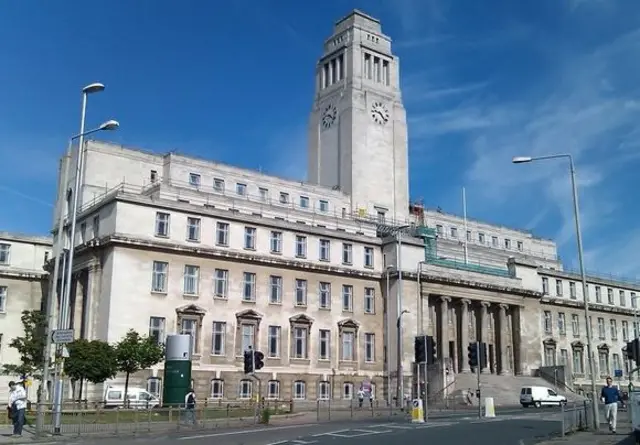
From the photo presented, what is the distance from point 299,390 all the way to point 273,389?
9.21 ft

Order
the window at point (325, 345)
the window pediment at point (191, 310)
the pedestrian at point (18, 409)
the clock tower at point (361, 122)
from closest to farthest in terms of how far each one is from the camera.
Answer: the pedestrian at point (18, 409), the window pediment at point (191, 310), the window at point (325, 345), the clock tower at point (361, 122)

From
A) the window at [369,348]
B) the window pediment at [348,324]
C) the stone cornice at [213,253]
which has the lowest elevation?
the window at [369,348]

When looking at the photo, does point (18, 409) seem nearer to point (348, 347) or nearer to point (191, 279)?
point (191, 279)

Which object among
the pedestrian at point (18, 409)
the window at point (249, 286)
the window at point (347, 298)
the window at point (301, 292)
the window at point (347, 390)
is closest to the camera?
the pedestrian at point (18, 409)

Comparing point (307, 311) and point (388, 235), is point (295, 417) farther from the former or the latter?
point (388, 235)

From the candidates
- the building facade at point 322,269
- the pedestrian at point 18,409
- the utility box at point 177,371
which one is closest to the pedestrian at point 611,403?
the utility box at point 177,371

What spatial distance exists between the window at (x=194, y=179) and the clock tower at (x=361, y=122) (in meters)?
17.8

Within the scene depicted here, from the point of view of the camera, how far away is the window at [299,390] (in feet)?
204

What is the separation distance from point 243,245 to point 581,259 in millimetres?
33999

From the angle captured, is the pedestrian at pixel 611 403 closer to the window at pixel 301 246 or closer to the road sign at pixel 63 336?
the road sign at pixel 63 336

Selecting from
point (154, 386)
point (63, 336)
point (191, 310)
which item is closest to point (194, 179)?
point (191, 310)

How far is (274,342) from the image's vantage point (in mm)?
61750

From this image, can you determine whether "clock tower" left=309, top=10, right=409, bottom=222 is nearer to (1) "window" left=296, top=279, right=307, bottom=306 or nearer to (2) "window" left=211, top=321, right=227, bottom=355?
(1) "window" left=296, top=279, right=307, bottom=306

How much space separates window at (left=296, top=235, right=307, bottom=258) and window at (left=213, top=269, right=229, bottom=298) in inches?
304
